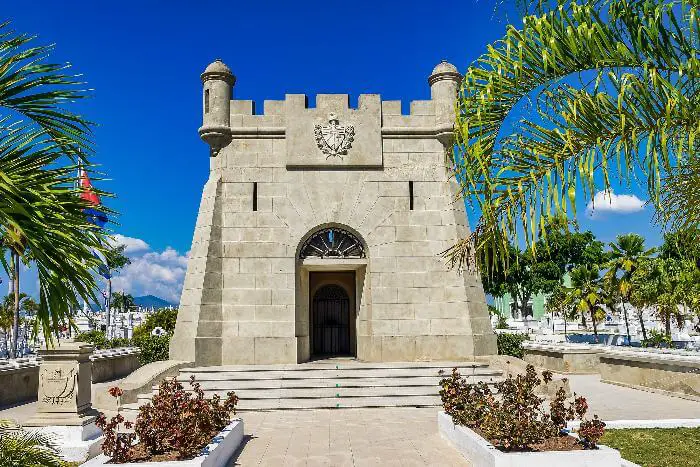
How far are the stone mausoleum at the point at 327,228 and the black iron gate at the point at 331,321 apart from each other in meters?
2.81

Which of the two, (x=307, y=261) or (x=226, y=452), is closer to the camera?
(x=226, y=452)

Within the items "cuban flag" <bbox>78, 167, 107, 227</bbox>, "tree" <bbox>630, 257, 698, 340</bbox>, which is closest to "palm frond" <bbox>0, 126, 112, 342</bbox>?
"cuban flag" <bbox>78, 167, 107, 227</bbox>

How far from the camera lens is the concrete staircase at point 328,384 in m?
14.3

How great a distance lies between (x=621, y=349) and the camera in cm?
1895

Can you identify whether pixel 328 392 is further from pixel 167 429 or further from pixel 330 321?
pixel 167 429

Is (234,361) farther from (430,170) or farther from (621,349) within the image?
(621,349)

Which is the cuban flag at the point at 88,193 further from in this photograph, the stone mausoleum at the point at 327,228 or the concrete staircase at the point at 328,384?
the stone mausoleum at the point at 327,228

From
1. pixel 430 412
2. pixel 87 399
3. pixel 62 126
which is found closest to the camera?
pixel 62 126

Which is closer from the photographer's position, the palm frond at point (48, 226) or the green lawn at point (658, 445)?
the palm frond at point (48, 226)

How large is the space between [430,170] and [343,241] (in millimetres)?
3655

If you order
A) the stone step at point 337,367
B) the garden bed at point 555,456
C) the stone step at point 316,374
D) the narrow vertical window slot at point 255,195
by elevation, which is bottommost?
the garden bed at point 555,456

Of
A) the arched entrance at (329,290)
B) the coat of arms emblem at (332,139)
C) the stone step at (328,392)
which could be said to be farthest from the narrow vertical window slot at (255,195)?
the stone step at (328,392)

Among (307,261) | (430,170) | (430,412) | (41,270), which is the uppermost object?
(430,170)

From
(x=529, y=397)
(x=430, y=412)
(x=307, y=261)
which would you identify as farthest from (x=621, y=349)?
(x=529, y=397)
